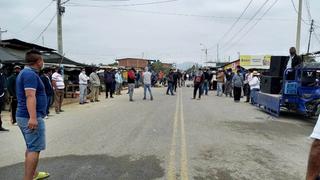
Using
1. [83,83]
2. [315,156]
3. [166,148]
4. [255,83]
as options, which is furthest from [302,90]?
[315,156]

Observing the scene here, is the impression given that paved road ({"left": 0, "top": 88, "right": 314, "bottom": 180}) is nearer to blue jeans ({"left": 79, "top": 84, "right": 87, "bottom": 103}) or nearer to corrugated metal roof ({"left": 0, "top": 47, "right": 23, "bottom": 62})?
corrugated metal roof ({"left": 0, "top": 47, "right": 23, "bottom": 62})

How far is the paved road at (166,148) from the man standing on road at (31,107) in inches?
33.7

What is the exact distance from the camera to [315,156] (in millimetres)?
3807

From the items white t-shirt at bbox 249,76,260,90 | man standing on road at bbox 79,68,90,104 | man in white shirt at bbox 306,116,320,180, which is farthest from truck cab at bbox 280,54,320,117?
man in white shirt at bbox 306,116,320,180

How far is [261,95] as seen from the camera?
16719 millimetres

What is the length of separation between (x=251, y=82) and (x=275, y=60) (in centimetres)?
382

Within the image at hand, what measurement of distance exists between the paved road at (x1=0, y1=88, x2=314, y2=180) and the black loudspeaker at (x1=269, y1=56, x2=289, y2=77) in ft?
9.39

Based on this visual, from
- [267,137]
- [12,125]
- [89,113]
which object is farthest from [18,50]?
[267,137]

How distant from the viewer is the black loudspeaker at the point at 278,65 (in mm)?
15703

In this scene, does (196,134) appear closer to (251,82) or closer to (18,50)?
(251,82)

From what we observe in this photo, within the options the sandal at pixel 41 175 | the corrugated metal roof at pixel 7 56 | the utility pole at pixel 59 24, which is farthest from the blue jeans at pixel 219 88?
the sandal at pixel 41 175

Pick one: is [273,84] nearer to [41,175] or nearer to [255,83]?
[255,83]

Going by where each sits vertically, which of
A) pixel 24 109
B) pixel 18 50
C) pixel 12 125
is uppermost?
pixel 18 50

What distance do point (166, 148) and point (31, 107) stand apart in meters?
3.71
